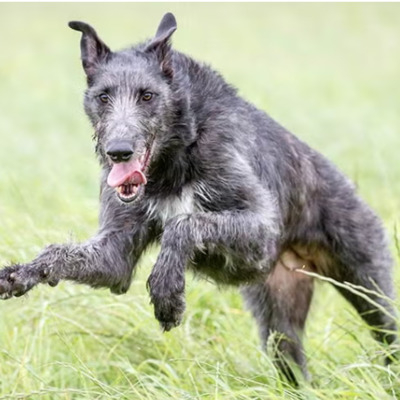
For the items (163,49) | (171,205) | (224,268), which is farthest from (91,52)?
(224,268)

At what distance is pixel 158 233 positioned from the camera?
6070 mm

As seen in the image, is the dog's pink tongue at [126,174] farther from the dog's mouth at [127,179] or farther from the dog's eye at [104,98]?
the dog's eye at [104,98]

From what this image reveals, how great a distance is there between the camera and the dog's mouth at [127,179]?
5.45 m

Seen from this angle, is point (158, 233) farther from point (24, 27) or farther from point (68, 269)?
point (24, 27)

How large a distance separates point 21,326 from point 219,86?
6.55 feet

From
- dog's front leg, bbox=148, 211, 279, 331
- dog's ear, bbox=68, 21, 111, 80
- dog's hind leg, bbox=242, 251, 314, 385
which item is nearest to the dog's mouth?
dog's front leg, bbox=148, 211, 279, 331

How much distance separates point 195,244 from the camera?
5.50 meters

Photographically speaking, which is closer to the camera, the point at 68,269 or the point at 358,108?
the point at 68,269

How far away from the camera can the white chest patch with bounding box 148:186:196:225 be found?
19.3 feet

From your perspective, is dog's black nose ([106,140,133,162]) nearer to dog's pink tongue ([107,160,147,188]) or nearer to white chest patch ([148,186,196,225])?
dog's pink tongue ([107,160,147,188])

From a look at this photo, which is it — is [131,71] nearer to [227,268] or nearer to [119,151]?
[119,151]

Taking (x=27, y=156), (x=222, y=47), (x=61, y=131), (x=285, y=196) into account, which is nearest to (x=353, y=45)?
(x=222, y=47)

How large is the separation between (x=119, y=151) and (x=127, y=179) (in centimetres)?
24

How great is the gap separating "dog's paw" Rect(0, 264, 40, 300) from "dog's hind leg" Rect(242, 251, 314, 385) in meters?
2.08
